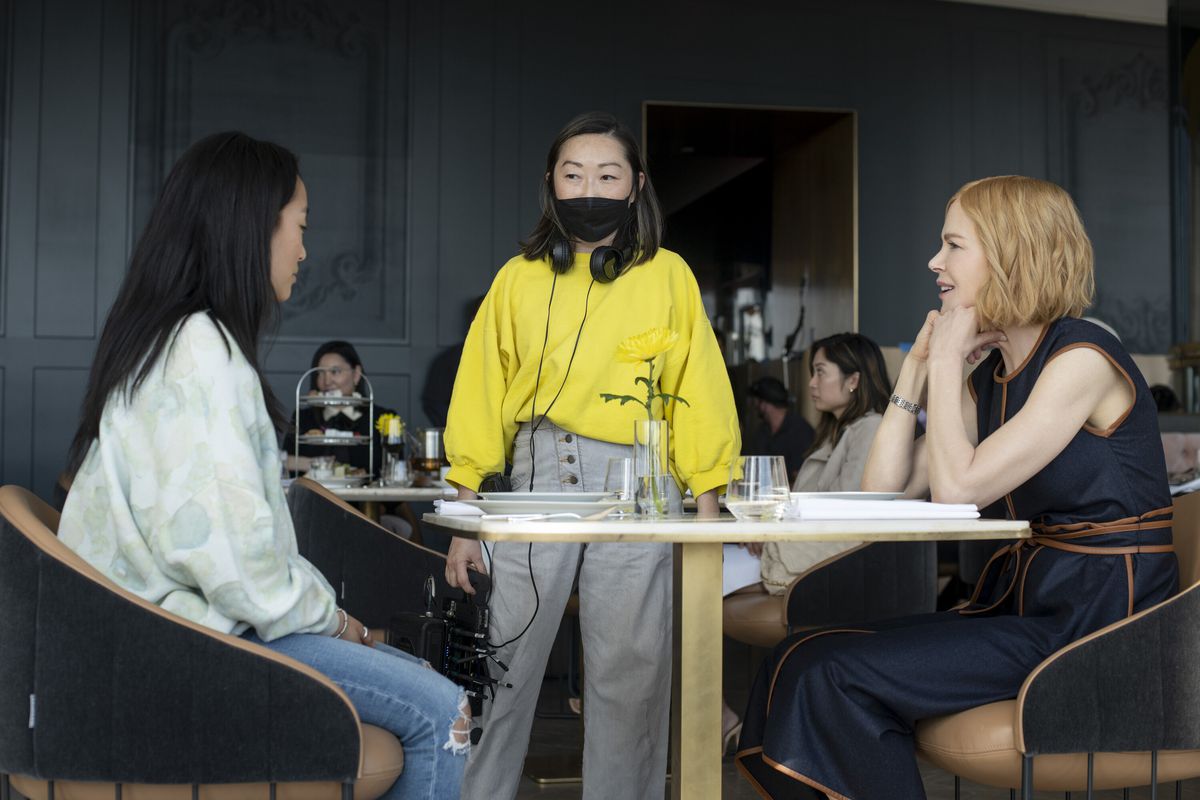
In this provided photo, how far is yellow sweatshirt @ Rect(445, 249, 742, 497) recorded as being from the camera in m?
2.37

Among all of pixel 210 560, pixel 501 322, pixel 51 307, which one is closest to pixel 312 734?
pixel 210 560

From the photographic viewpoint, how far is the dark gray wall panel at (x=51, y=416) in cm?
662

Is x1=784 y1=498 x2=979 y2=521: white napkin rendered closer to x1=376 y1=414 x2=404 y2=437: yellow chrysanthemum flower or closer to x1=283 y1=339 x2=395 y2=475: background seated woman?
x1=376 y1=414 x2=404 y2=437: yellow chrysanthemum flower

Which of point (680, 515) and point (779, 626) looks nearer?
point (680, 515)

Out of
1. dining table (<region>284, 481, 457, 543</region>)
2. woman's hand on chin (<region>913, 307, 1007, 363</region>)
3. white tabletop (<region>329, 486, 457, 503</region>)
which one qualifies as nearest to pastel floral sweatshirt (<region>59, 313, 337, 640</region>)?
woman's hand on chin (<region>913, 307, 1007, 363</region>)

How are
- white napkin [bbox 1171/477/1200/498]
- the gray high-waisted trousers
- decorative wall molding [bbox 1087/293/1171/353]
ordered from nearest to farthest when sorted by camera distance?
the gray high-waisted trousers < white napkin [bbox 1171/477/1200/498] < decorative wall molding [bbox 1087/293/1171/353]

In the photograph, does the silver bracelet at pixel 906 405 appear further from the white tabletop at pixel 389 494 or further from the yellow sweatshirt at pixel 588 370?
the white tabletop at pixel 389 494

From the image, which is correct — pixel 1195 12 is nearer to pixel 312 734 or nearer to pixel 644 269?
pixel 644 269

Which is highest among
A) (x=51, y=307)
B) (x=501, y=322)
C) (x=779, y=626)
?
(x=51, y=307)

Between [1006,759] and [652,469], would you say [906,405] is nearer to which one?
[652,469]

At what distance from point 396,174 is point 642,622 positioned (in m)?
5.09

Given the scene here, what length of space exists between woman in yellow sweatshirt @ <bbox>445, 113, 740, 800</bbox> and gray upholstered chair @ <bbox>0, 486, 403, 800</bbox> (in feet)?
2.88

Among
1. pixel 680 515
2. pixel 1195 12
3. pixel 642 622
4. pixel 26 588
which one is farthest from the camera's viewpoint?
pixel 1195 12

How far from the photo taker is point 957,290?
2.05 m
